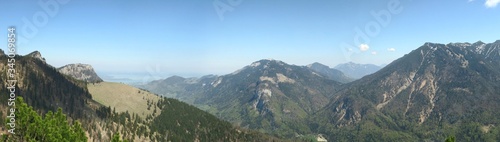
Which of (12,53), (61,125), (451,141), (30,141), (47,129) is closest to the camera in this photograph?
(451,141)

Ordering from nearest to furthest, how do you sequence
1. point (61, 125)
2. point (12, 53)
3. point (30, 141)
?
point (30, 141) → point (61, 125) → point (12, 53)

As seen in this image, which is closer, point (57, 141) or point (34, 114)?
point (57, 141)

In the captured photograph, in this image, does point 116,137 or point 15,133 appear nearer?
point 116,137

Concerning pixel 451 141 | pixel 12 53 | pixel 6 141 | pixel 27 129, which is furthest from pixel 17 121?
pixel 451 141

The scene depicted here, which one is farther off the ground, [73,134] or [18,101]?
[18,101]

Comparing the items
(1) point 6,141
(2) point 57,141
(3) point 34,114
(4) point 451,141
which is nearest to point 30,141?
(2) point 57,141

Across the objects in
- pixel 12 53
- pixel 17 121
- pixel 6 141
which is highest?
pixel 12 53

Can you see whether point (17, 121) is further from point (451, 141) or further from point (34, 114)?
point (451, 141)

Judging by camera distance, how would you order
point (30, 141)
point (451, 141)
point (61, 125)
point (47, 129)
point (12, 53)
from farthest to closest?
point (12, 53) → point (61, 125) → point (47, 129) → point (30, 141) → point (451, 141)

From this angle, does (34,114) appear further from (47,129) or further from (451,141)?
(451,141)

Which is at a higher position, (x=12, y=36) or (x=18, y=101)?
(x=12, y=36)
